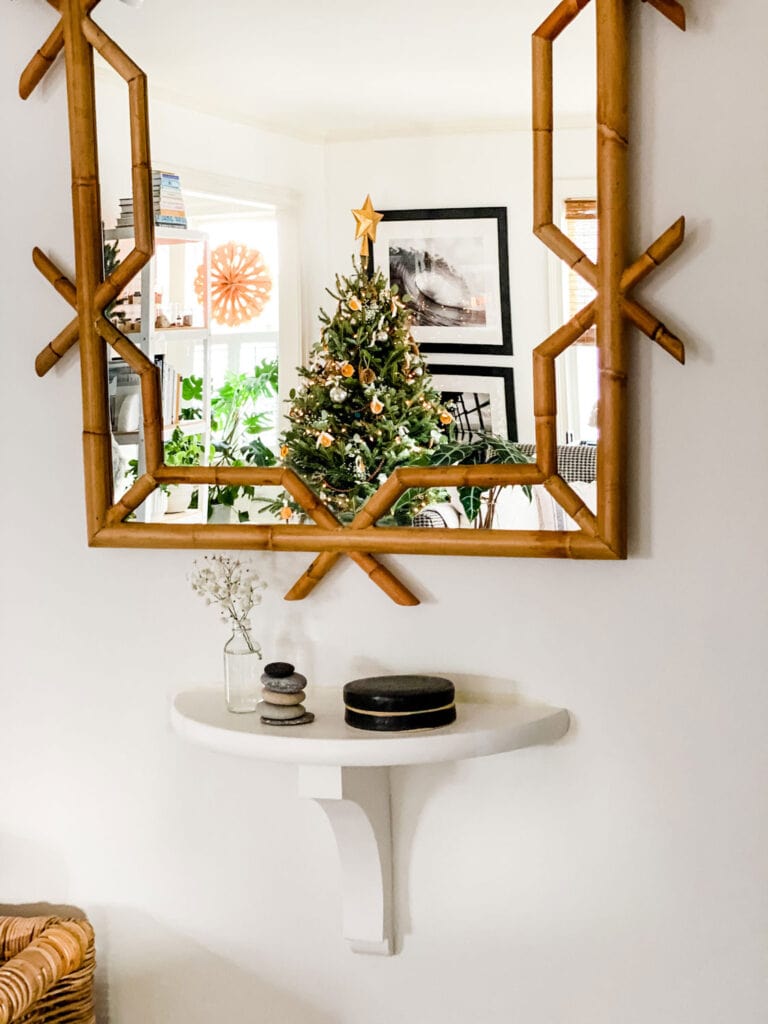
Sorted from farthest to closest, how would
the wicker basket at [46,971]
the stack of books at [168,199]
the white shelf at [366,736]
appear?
the stack of books at [168,199] < the wicker basket at [46,971] < the white shelf at [366,736]

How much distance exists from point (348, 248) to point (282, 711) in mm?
601

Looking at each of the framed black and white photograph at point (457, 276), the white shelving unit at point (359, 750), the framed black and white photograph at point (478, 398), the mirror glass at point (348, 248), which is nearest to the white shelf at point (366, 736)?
the white shelving unit at point (359, 750)

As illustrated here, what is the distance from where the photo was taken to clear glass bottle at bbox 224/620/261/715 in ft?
5.35

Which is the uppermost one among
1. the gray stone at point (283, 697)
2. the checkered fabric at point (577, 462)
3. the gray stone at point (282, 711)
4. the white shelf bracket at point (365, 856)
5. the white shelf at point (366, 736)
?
the checkered fabric at point (577, 462)

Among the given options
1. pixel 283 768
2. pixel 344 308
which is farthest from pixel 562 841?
pixel 344 308

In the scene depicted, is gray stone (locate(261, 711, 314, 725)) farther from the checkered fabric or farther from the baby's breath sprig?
the checkered fabric

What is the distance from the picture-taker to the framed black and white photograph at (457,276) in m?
1.52

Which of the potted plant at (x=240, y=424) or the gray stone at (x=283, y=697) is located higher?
the potted plant at (x=240, y=424)

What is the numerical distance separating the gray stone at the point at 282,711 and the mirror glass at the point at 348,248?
27cm

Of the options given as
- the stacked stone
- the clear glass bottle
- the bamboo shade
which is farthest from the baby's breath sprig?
the bamboo shade

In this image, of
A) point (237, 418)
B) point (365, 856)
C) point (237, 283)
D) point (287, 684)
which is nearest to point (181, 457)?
point (237, 418)

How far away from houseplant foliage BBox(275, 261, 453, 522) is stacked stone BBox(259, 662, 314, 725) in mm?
230

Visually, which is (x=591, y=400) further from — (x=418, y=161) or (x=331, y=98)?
(x=331, y=98)

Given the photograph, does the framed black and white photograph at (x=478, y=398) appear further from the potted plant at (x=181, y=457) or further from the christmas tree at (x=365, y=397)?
the potted plant at (x=181, y=457)
